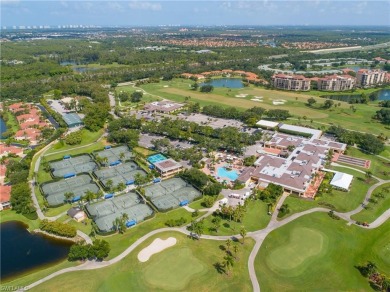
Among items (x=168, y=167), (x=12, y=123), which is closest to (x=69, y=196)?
(x=168, y=167)

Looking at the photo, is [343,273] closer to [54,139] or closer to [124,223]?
[124,223]

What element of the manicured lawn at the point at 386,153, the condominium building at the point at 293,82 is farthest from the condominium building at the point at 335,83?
the manicured lawn at the point at 386,153

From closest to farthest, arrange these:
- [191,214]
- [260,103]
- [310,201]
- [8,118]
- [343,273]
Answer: [343,273], [191,214], [310,201], [8,118], [260,103]

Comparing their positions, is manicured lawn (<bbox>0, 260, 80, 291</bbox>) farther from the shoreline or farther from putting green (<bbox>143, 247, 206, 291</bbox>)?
putting green (<bbox>143, 247, 206, 291</bbox>)

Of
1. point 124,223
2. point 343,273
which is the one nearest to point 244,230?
point 343,273

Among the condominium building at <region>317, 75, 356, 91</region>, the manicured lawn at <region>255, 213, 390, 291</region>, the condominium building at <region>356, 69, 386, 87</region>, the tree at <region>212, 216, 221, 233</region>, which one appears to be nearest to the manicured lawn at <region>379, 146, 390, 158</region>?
the manicured lawn at <region>255, 213, 390, 291</region>

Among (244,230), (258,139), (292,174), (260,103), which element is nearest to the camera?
(244,230)

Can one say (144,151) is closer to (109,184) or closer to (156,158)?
(156,158)
